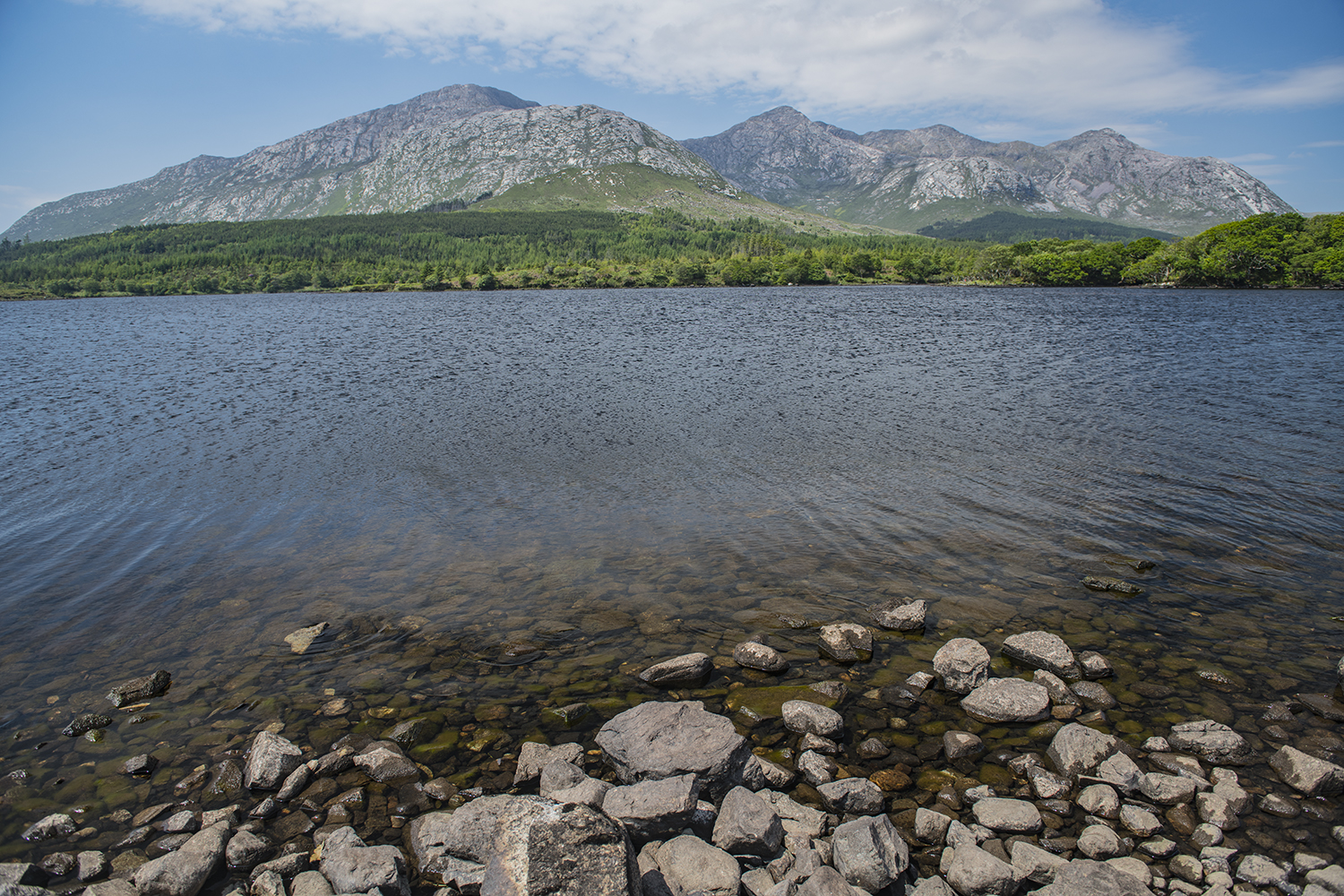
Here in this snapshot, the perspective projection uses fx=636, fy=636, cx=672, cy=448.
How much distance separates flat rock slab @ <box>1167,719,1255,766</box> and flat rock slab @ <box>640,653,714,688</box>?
7.01m

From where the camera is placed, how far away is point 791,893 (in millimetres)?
6699

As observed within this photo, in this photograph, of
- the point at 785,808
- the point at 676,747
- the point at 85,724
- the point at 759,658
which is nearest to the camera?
the point at 785,808

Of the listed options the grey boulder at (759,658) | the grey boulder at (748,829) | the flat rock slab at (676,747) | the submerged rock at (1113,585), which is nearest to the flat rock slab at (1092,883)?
the grey boulder at (748,829)

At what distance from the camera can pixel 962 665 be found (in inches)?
429

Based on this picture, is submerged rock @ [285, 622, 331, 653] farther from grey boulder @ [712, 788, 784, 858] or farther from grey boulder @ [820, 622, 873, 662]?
grey boulder @ [820, 622, 873, 662]

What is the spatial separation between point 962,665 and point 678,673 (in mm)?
4874

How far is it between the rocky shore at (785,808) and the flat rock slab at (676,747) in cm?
4

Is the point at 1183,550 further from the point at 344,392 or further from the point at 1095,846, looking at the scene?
the point at 344,392

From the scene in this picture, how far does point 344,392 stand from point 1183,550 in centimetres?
4248

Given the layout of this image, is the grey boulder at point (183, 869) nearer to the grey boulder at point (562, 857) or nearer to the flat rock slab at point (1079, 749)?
the grey boulder at point (562, 857)

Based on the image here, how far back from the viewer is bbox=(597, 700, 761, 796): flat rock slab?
8383 mm

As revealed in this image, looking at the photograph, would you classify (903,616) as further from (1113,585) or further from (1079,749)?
(1113,585)

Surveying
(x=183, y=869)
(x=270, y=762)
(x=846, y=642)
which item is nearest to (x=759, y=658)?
(x=846, y=642)

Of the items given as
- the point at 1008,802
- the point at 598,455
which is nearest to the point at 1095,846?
the point at 1008,802
